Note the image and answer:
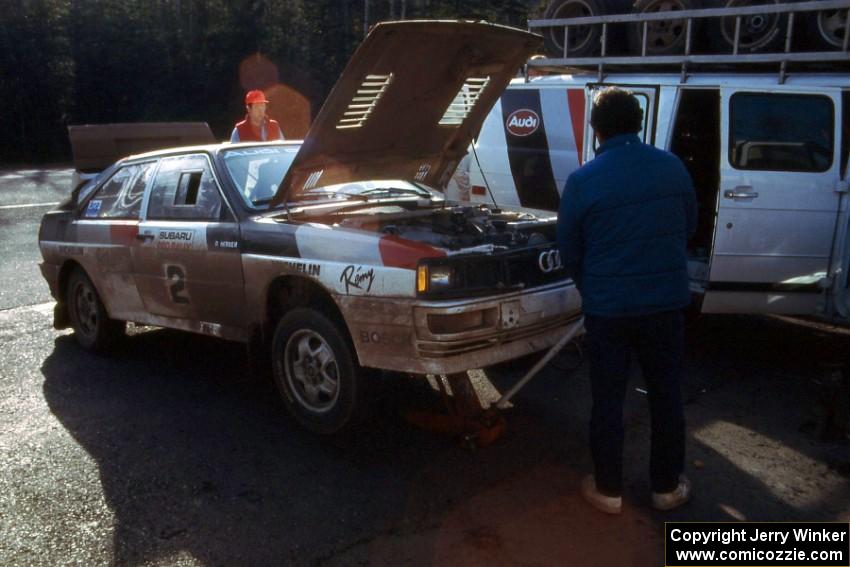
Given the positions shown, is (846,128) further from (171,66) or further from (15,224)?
(171,66)

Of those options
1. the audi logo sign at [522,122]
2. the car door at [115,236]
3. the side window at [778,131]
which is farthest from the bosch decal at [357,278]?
the audi logo sign at [522,122]

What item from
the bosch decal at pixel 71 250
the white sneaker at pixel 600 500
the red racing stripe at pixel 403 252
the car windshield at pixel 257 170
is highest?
the car windshield at pixel 257 170

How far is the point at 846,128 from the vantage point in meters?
5.62

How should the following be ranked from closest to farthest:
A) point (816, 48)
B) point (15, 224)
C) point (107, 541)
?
point (107, 541), point (816, 48), point (15, 224)

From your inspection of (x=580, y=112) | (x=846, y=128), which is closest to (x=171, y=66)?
(x=580, y=112)

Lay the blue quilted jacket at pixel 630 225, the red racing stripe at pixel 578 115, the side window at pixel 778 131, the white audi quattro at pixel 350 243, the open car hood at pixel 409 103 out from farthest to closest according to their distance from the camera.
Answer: the red racing stripe at pixel 578 115 → the side window at pixel 778 131 → the open car hood at pixel 409 103 → the white audi quattro at pixel 350 243 → the blue quilted jacket at pixel 630 225

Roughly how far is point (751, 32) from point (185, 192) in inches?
177

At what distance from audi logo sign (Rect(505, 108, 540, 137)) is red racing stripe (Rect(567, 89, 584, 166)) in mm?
381

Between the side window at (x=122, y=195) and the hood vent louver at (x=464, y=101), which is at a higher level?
the hood vent louver at (x=464, y=101)

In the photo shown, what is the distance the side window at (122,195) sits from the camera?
5684 mm

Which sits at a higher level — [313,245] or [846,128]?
[846,128]

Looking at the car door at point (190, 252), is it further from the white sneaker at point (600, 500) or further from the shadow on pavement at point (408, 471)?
the white sneaker at point (600, 500)

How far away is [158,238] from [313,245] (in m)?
1.61

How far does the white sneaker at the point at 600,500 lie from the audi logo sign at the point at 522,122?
164 inches
